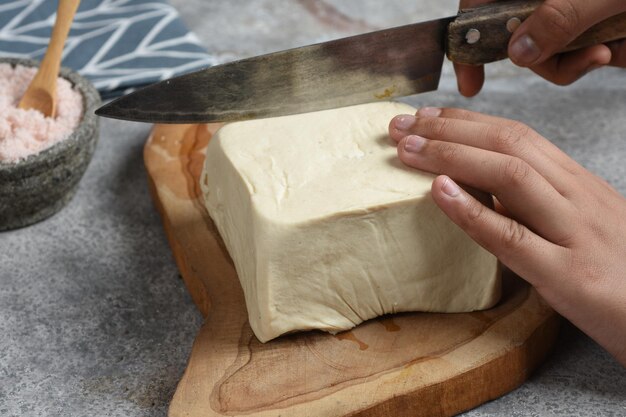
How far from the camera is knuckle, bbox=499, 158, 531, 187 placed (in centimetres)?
112

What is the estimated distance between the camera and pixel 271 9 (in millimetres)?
2314

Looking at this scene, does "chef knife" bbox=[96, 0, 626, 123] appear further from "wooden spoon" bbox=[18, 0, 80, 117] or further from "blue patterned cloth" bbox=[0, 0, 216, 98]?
"blue patterned cloth" bbox=[0, 0, 216, 98]

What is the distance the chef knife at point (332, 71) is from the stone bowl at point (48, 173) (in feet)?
0.58

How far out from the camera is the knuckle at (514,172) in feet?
3.66

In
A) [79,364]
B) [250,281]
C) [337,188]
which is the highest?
[337,188]

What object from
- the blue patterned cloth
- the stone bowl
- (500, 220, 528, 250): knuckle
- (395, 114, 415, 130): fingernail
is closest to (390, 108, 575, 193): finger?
(395, 114, 415, 130): fingernail

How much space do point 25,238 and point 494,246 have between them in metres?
0.90

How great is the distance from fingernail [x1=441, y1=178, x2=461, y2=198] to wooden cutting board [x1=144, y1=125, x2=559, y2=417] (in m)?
0.23

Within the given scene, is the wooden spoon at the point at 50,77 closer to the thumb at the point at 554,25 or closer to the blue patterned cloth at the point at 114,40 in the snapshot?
the blue patterned cloth at the point at 114,40

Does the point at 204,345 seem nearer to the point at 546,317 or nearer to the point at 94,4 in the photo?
the point at 546,317

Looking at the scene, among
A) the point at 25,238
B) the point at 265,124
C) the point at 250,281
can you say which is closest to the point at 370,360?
the point at 250,281

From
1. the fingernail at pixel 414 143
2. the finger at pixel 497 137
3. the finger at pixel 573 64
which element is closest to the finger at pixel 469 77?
the finger at pixel 573 64

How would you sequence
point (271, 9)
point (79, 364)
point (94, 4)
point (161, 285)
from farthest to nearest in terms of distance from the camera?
1. point (271, 9)
2. point (94, 4)
3. point (161, 285)
4. point (79, 364)

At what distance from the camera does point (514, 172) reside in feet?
3.67
